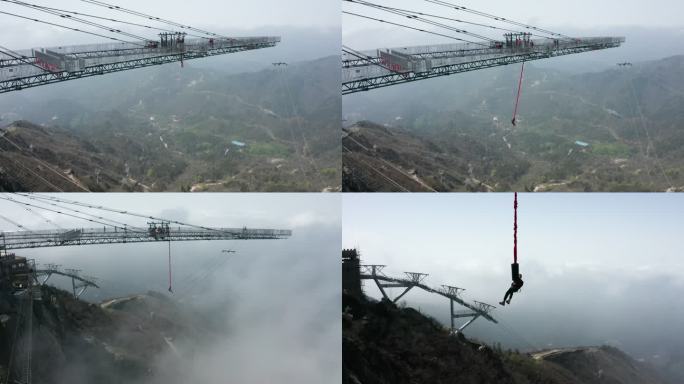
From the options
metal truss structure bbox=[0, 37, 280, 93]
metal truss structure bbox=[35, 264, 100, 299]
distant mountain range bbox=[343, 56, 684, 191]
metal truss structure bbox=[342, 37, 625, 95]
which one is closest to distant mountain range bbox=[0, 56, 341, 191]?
metal truss structure bbox=[0, 37, 280, 93]

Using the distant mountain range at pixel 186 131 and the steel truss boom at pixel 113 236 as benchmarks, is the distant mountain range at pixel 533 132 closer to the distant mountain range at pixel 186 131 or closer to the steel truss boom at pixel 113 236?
the distant mountain range at pixel 186 131

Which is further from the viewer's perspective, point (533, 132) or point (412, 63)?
point (533, 132)

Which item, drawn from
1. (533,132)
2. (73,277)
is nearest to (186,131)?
(73,277)

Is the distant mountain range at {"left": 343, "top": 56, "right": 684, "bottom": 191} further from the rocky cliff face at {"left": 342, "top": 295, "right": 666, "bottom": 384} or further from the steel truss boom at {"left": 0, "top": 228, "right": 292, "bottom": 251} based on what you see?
the rocky cliff face at {"left": 342, "top": 295, "right": 666, "bottom": 384}

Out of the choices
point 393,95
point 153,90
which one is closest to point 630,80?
point 393,95

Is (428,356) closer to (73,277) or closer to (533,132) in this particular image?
(533,132)

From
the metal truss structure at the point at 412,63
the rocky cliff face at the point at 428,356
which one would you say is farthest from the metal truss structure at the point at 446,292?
the metal truss structure at the point at 412,63

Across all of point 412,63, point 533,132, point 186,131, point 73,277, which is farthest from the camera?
point 533,132
